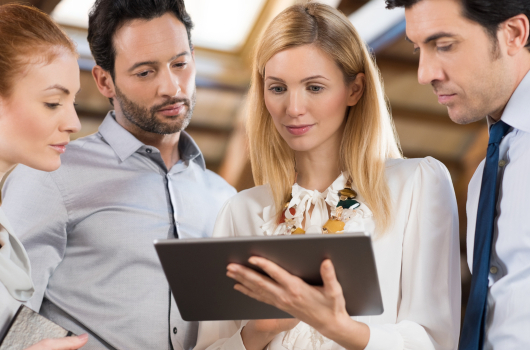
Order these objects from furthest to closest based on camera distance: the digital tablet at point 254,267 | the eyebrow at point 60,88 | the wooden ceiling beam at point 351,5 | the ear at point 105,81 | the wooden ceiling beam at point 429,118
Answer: the wooden ceiling beam at point 429,118 → the wooden ceiling beam at point 351,5 → the ear at point 105,81 → the eyebrow at point 60,88 → the digital tablet at point 254,267

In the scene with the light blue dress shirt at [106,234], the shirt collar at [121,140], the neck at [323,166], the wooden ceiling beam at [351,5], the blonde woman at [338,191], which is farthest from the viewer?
the wooden ceiling beam at [351,5]

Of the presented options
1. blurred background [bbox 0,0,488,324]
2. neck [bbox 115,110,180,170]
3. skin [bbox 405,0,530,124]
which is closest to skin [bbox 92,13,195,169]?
neck [bbox 115,110,180,170]

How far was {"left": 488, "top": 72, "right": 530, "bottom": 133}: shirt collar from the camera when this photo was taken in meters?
1.67

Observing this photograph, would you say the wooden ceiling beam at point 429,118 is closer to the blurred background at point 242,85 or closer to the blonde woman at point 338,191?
the blurred background at point 242,85

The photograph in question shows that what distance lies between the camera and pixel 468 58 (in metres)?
1.71

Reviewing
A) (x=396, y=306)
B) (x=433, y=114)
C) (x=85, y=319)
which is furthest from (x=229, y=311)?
(x=433, y=114)

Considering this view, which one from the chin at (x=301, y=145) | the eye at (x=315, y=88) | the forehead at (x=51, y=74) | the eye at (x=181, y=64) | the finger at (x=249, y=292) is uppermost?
the forehead at (x=51, y=74)

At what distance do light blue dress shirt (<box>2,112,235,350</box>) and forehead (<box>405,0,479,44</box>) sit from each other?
3.74ft

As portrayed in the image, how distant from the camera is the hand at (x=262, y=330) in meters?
1.69

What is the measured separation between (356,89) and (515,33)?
51 cm

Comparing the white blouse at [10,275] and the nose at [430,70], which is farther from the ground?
the nose at [430,70]

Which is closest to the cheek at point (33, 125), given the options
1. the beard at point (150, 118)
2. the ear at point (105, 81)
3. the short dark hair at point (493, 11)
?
the beard at point (150, 118)

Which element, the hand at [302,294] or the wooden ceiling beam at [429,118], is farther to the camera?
the wooden ceiling beam at [429,118]

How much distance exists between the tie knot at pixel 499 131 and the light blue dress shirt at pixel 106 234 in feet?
3.90
